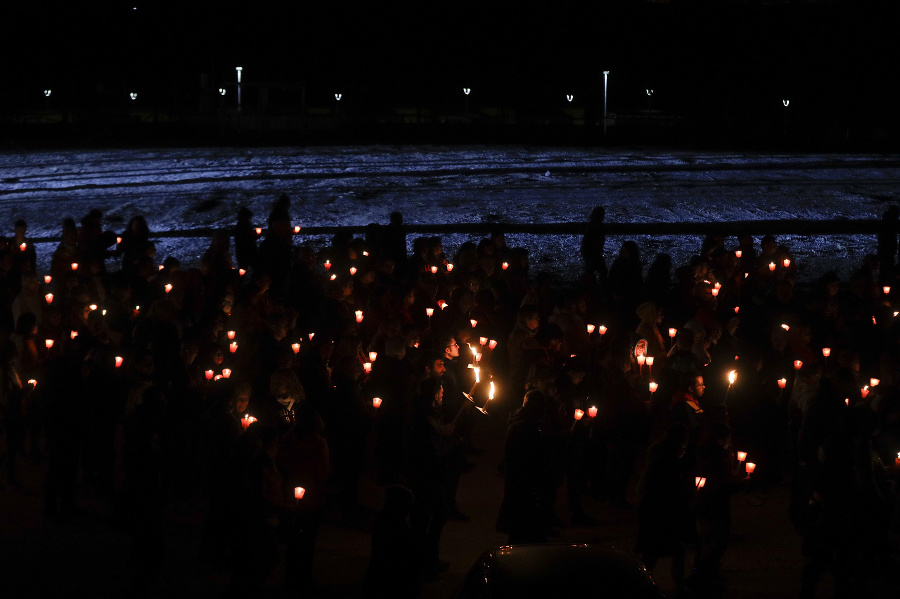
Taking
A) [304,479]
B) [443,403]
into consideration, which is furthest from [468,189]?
[304,479]

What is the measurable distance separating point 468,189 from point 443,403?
15.7 meters

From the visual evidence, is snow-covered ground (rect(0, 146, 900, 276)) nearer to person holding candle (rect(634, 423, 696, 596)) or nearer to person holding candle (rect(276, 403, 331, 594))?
person holding candle (rect(634, 423, 696, 596))

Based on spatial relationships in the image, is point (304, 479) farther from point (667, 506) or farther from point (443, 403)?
point (667, 506)

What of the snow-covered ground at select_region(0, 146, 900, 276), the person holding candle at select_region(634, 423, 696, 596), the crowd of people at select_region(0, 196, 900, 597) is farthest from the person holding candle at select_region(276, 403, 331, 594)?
the snow-covered ground at select_region(0, 146, 900, 276)

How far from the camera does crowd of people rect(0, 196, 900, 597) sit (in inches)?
273

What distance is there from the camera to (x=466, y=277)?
1170 centimetres

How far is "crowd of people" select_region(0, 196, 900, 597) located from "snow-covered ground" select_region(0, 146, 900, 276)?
708 centimetres

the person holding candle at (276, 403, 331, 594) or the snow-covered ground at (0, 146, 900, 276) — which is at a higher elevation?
the snow-covered ground at (0, 146, 900, 276)

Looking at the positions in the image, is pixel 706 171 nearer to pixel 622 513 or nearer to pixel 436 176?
pixel 436 176

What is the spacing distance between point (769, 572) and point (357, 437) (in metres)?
3.43

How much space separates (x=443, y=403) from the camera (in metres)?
8.68

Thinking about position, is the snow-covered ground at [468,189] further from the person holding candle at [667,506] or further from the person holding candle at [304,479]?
the person holding candle at [304,479]

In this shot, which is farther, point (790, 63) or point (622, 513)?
point (790, 63)

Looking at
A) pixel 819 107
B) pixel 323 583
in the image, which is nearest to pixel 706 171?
pixel 819 107
